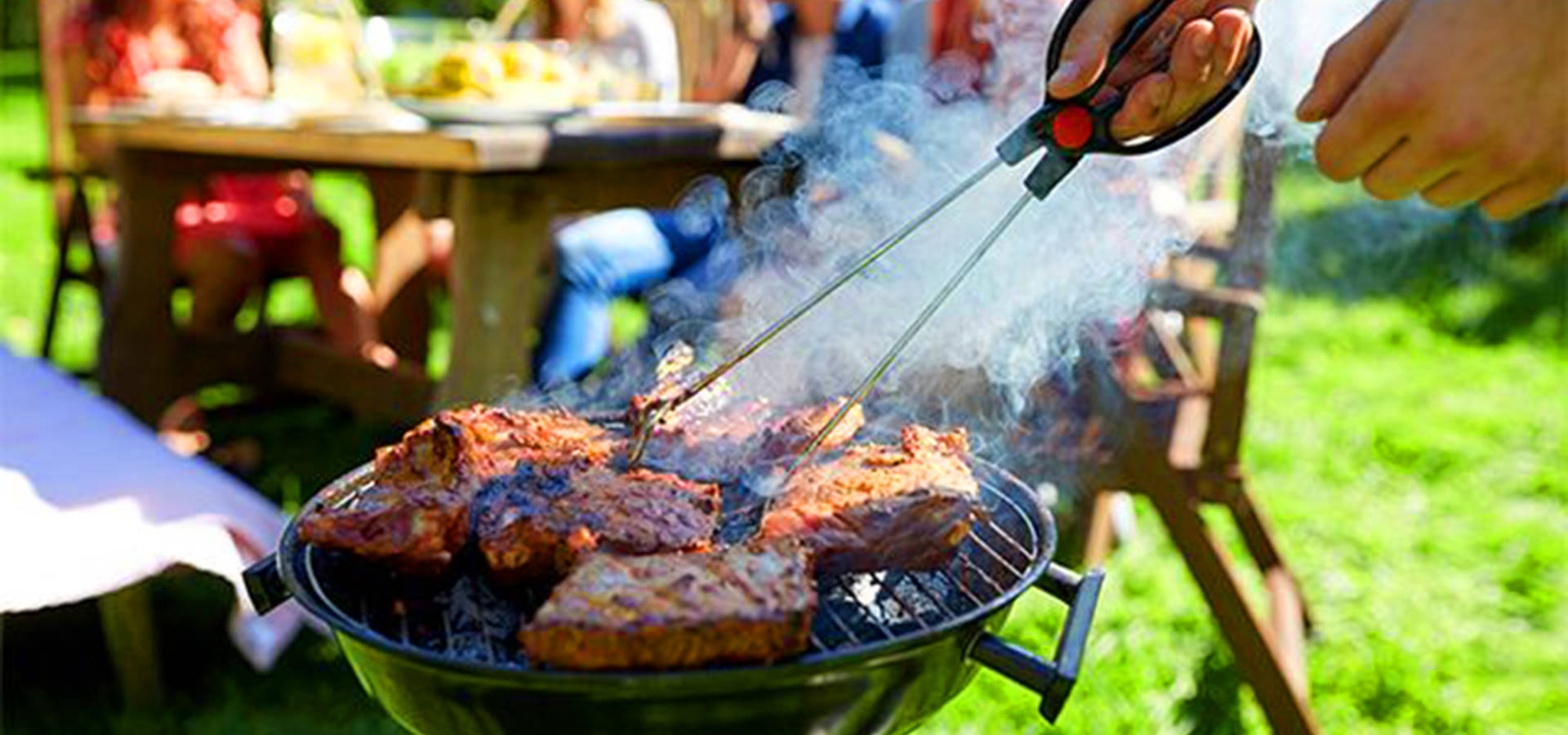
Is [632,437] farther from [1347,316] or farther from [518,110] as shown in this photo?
[1347,316]

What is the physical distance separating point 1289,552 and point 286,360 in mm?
3527

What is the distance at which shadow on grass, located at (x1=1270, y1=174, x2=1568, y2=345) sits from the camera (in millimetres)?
6996

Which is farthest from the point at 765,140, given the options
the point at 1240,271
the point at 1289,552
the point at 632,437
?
the point at 1289,552

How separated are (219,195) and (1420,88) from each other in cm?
468

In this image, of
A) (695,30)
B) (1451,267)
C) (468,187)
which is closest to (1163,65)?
(468,187)

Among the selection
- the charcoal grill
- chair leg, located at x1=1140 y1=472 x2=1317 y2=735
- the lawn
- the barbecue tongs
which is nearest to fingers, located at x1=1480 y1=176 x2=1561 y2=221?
the barbecue tongs

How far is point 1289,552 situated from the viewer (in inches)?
173

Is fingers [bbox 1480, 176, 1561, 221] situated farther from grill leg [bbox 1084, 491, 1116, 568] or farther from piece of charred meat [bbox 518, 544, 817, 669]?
grill leg [bbox 1084, 491, 1116, 568]

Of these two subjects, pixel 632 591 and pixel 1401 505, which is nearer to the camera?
pixel 632 591

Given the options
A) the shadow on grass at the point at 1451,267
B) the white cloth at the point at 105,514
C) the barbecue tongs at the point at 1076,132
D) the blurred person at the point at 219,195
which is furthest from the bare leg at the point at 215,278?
the shadow on grass at the point at 1451,267

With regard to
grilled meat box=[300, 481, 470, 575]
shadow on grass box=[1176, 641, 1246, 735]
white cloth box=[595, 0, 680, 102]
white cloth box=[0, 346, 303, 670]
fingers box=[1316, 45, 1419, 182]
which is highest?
fingers box=[1316, 45, 1419, 182]

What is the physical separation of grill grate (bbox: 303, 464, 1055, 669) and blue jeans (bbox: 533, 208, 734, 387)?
9.20 ft

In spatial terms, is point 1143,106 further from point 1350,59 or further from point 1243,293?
point 1243,293

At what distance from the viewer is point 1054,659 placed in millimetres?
1518
